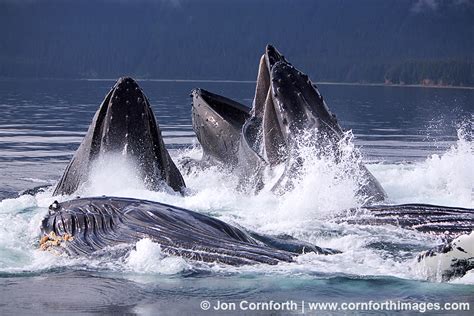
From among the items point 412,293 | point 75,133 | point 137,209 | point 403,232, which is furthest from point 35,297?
point 75,133

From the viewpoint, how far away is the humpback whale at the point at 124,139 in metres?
13.1

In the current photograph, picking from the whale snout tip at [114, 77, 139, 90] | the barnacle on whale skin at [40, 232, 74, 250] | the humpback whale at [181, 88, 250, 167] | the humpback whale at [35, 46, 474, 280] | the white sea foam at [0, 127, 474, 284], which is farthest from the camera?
the humpback whale at [181, 88, 250, 167]

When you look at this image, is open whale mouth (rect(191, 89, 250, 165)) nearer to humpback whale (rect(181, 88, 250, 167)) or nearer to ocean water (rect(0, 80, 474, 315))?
humpback whale (rect(181, 88, 250, 167))

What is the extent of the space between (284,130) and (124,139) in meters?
2.00

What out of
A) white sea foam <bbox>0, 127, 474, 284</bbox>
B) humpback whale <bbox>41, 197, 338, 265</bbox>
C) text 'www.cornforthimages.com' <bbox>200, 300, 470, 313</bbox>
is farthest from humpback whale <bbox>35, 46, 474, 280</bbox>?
text 'www.cornforthimages.com' <bbox>200, 300, 470, 313</bbox>

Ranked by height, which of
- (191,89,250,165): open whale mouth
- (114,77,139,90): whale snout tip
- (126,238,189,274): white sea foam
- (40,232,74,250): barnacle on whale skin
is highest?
(191,89,250,165): open whale mouth

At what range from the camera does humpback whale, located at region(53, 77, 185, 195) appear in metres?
13.1

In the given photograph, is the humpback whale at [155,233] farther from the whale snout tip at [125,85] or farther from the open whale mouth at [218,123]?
the open whale mouth at [218,123]

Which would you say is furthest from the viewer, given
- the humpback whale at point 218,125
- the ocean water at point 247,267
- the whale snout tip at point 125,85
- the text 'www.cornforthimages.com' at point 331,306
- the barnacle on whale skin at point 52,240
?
the humpback whale at point 218,125

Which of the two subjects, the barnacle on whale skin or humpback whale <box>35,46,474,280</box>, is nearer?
humpback whale <box>35,46,474,280</box>

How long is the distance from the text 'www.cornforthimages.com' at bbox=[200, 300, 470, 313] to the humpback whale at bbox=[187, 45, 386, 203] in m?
4.65

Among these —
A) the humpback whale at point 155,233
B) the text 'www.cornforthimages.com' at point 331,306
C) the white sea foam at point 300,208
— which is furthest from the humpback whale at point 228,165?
the text 'www.cornforthimages.com' at point 331,306

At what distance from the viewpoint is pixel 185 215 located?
380 inches

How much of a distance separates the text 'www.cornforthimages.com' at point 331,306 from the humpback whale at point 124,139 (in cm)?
521
